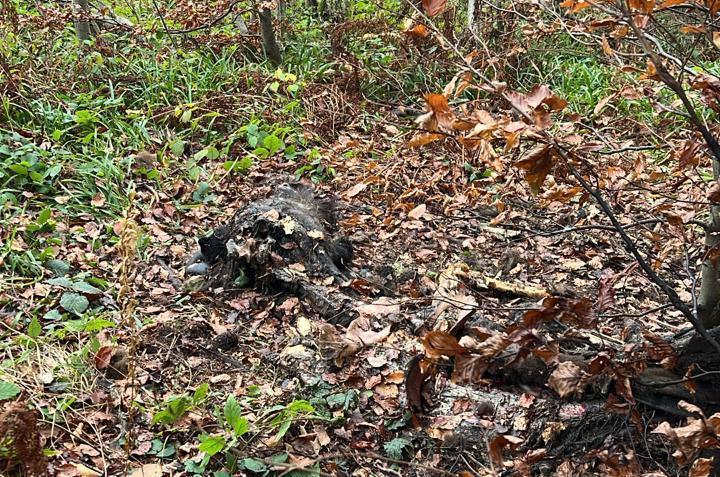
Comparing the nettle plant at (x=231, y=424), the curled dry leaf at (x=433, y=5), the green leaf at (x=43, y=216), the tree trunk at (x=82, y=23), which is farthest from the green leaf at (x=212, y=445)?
the tree trunk at (x=82, y=23)

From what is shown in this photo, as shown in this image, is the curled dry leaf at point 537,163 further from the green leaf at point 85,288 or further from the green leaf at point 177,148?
the green leaf at point 177,148

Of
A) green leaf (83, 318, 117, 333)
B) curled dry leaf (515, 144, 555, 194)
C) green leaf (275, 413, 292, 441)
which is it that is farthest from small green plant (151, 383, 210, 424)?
curled dry leaf (515, 144, 555, 194)

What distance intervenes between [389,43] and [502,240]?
11.1 feet

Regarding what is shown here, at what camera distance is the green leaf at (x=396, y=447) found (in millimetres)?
Answer: 2504

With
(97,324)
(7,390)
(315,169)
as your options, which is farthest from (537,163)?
(315,169)

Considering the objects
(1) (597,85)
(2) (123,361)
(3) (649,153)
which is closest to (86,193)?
(2) (123,361)

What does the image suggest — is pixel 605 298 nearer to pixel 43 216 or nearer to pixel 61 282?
pixel 61 282

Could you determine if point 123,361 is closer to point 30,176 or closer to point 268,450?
point 268,450

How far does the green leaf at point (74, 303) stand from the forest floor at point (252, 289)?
0.06 ft

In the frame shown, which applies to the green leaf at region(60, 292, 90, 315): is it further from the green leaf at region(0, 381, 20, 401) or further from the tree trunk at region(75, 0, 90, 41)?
the tree trunk at region(75, 0, 90, 41)

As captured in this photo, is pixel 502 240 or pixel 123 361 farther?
pixel 502 240

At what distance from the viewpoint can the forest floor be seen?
2385 mm

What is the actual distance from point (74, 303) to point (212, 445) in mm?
1346

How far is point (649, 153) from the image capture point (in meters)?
5.39
